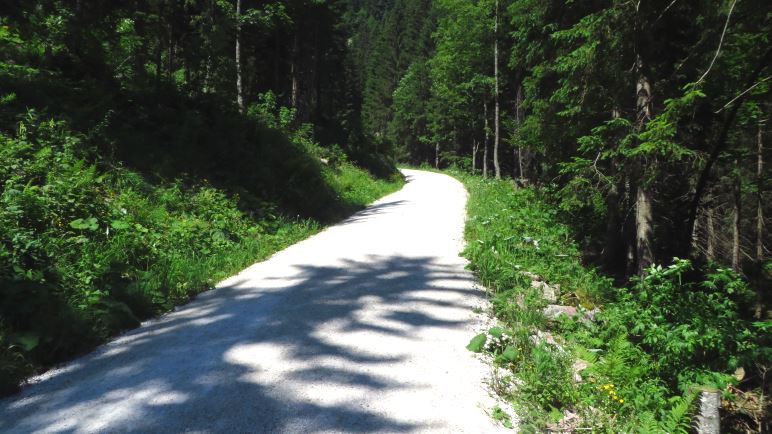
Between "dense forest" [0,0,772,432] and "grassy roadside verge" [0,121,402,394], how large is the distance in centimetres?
3

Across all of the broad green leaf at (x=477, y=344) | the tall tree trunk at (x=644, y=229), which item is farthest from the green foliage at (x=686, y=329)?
the tall tree trunk at (x=644, y=229)

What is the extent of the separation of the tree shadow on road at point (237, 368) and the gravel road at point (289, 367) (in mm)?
12

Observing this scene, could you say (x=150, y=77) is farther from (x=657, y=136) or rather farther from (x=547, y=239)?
(x=657, y=136)

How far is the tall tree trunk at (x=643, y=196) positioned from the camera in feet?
A: 21.2

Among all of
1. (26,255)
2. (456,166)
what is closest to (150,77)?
(26,255)

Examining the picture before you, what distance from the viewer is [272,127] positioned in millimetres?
15867

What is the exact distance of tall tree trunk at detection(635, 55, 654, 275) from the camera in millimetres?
6453

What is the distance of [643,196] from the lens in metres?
6.63

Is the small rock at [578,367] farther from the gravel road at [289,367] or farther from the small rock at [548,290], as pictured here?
the small rock at [548,290]

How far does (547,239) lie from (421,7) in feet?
189

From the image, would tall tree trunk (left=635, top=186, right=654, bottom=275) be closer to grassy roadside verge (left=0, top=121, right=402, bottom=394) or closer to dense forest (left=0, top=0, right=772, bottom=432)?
dense forest (left=0, top=0, right=772, bottom=432)

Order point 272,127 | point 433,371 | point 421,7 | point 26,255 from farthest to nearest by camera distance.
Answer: point 421,7 < point 272,127 < point 26,255 < point 433,371

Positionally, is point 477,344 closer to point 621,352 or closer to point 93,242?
point 621,352

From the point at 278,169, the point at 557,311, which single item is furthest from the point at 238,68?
the point at 557,311
